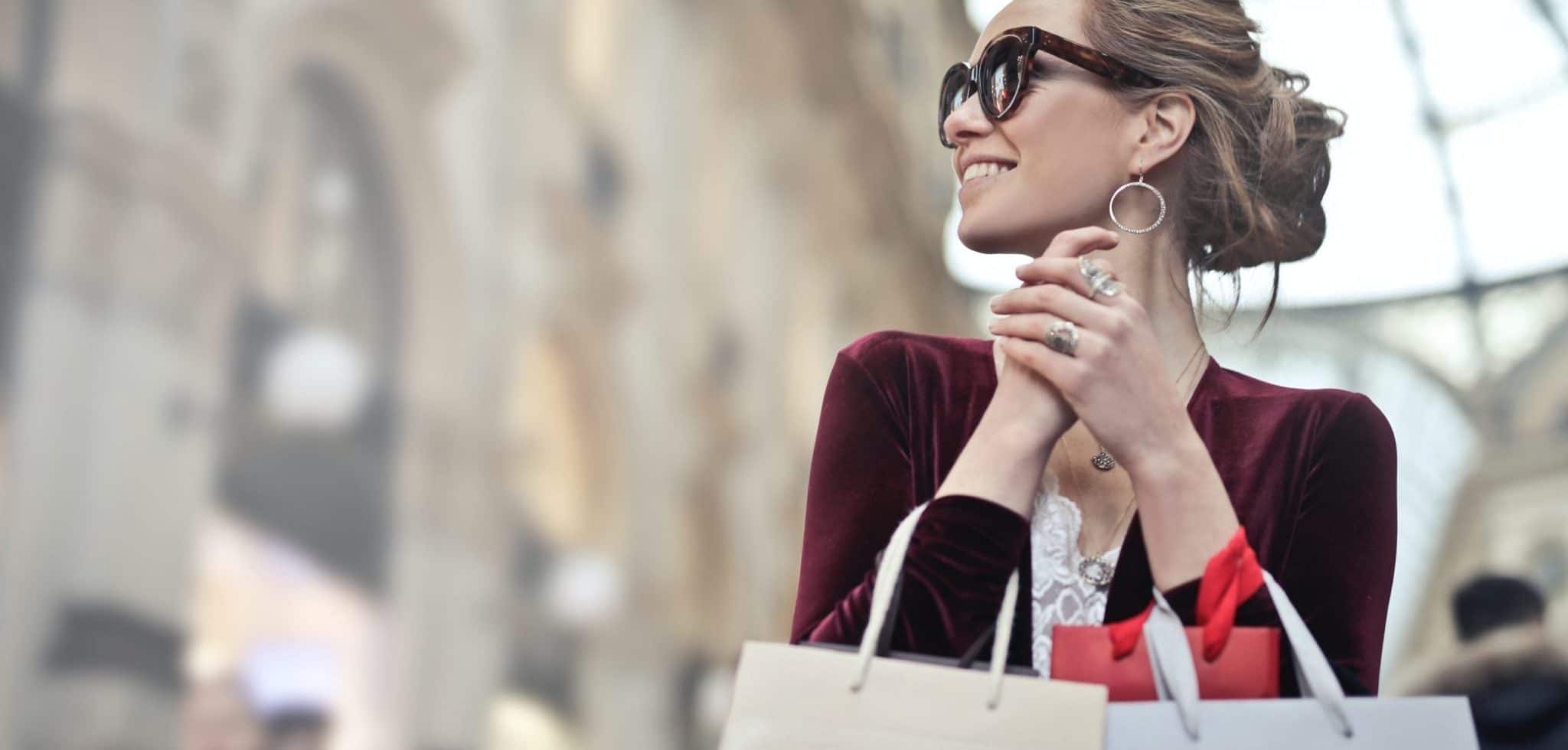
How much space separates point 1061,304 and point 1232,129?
0.38 m

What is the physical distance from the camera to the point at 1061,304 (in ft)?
4.65

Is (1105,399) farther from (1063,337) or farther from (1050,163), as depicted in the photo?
(1050,163)

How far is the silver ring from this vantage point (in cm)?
141

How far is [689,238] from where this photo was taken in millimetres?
12586

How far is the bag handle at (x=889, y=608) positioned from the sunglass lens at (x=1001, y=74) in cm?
46

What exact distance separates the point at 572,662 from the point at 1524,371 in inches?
1080

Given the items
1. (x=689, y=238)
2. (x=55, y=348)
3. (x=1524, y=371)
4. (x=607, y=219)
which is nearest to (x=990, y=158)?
(x=55, y=348)

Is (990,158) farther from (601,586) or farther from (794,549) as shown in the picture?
(794,549)

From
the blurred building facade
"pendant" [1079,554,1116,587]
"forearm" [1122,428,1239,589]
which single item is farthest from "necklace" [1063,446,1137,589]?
the blurred building facade

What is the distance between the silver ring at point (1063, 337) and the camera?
1411 mm

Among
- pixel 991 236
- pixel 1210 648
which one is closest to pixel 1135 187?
pixel 991 236

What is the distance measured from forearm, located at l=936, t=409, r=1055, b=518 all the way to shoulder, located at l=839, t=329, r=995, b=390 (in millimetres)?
195

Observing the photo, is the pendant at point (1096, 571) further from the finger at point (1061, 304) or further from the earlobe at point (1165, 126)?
the earlobe at point (1165, 126)

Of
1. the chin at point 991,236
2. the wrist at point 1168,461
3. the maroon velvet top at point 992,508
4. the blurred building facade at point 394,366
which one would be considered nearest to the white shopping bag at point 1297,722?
the maroon velvet top at point 992,508
